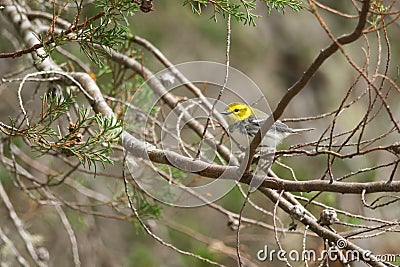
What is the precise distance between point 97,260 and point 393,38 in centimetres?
281

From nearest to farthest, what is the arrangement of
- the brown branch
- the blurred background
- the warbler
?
the brown branch → the warbler → the blurred background

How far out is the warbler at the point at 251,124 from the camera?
4.11ft

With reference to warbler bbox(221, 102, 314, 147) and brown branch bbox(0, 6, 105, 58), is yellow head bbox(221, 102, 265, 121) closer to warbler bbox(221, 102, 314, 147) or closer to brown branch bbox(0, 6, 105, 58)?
warbler bbox(221, 102, 314, 147)

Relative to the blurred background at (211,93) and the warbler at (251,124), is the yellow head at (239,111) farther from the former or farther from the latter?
the blurred background at (211,93)

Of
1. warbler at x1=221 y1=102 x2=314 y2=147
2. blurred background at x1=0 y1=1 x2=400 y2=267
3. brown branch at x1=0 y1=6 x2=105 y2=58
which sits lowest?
brown branch at x1=0 y1=6 x2=105 y2=58

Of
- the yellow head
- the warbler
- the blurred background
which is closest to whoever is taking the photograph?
the warbler

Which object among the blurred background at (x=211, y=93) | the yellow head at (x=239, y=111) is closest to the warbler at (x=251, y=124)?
the yellow head at (x=239, y=111)

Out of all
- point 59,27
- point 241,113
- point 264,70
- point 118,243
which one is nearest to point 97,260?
point 118,243

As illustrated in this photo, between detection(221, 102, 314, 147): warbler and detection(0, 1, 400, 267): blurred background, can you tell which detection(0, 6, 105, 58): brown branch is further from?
detection(0, 1, 400, 267): blurred background

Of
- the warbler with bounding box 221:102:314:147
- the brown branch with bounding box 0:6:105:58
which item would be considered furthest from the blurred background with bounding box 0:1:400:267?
the brown branch with bounding box 0:6:105:58

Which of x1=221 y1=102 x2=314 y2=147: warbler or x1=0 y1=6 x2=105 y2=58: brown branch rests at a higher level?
x1=221 y1=102 x2=314 y2=147: warbler

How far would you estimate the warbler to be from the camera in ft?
4.11

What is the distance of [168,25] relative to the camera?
3.88 m

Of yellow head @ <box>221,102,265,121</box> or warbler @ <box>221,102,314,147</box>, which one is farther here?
yellow head @ <box>221,102,265,121</box>
